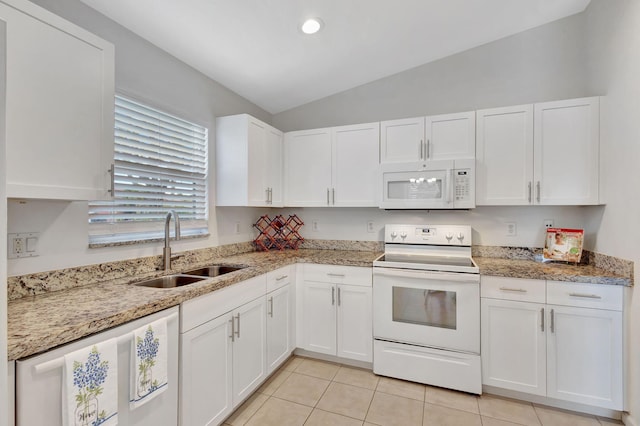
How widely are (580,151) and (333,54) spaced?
6.59ft

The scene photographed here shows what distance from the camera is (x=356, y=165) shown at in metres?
2.82

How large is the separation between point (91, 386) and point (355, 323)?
1.81m

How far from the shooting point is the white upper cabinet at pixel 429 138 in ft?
8.08

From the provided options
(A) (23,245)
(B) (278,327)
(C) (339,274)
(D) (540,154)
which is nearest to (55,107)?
(A) (23,245)

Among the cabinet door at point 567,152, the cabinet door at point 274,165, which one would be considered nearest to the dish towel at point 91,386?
the cabinet door at point 274,165

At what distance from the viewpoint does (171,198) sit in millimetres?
2184

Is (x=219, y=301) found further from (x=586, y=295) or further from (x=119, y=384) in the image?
(x=586, y=295)

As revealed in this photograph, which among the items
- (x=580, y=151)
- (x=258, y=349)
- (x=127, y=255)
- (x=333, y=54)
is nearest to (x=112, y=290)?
(x=127, y=255)

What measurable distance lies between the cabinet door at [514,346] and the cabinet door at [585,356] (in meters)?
0.06

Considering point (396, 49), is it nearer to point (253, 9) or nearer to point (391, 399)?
point (253, 9)

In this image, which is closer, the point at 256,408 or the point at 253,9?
the point at 253,9

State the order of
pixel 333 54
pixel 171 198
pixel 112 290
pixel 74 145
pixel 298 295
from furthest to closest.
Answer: pixel 298 295 < pixel 333 54 < pixel 171 198 < pixel 112 290 < pixel 74 145

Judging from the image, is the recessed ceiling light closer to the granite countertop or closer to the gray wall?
the gray wall

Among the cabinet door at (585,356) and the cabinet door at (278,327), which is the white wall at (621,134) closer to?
the cabinet door at (585,356)
